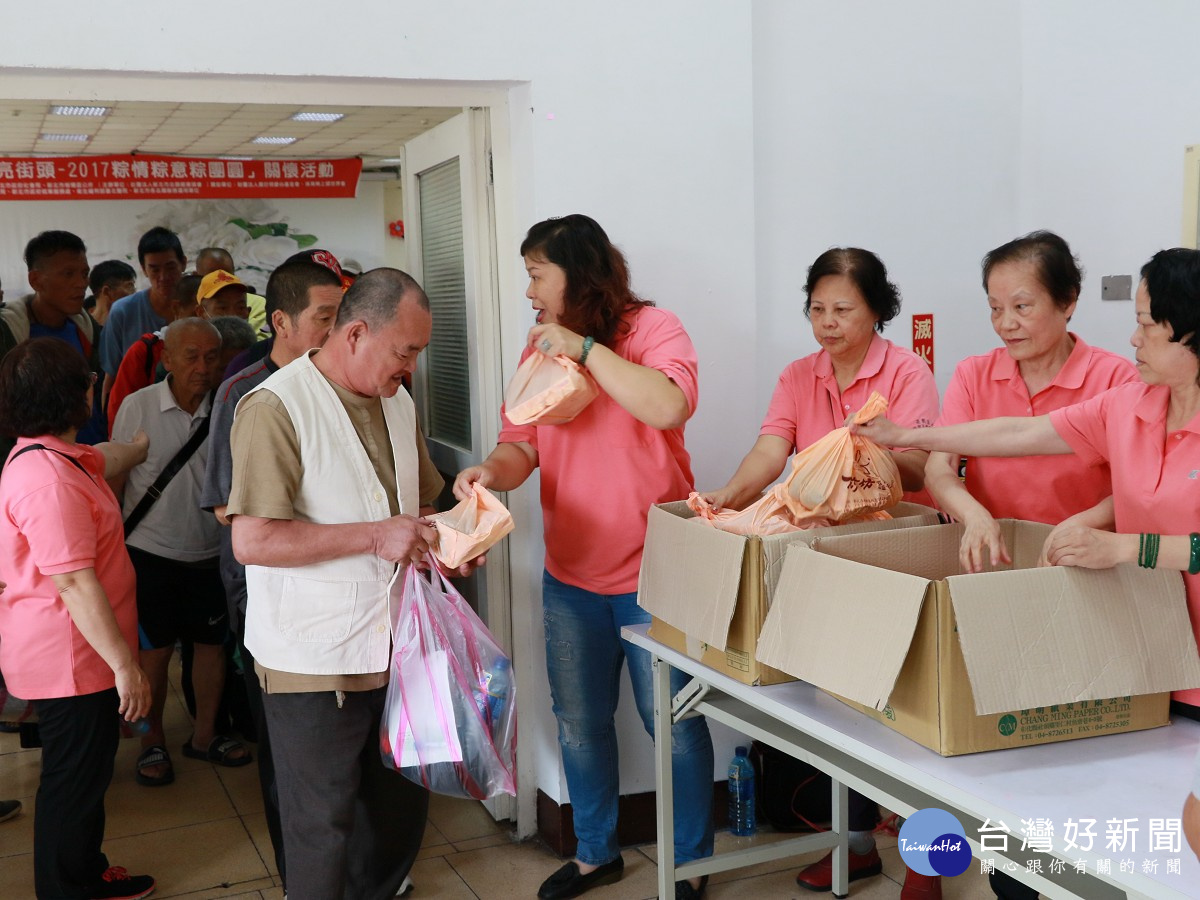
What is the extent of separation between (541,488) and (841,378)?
0.79 m

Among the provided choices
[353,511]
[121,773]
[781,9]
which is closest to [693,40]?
[781,9]

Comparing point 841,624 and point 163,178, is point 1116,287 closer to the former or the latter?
point 841,624

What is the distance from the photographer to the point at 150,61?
8.45 feet

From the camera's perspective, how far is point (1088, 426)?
2.05 m

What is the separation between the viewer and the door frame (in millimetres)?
2611

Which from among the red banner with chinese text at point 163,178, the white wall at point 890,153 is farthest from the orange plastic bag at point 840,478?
the red banner with chinese text at point 163,178

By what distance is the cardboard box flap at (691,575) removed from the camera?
2.08 metres

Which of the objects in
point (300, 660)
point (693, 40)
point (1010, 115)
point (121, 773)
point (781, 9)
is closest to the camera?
point (300, 660)

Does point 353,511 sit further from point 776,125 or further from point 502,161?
point 776,125

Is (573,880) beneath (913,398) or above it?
beneath

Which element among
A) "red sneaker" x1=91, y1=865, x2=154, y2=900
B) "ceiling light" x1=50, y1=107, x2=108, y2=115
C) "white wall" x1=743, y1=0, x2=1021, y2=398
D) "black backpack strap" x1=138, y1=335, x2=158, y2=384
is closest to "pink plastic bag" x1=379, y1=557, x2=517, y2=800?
"red sneaker" x1=91, y1=865, x2=154, y2=900

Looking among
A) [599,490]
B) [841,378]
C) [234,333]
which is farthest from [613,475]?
[234,333]

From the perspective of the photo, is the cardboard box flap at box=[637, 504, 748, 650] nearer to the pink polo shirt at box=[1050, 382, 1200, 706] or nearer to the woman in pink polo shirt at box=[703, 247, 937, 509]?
the woman in pink polo shirt at box=[703, 247, 937, 509]

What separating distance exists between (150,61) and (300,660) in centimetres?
145
